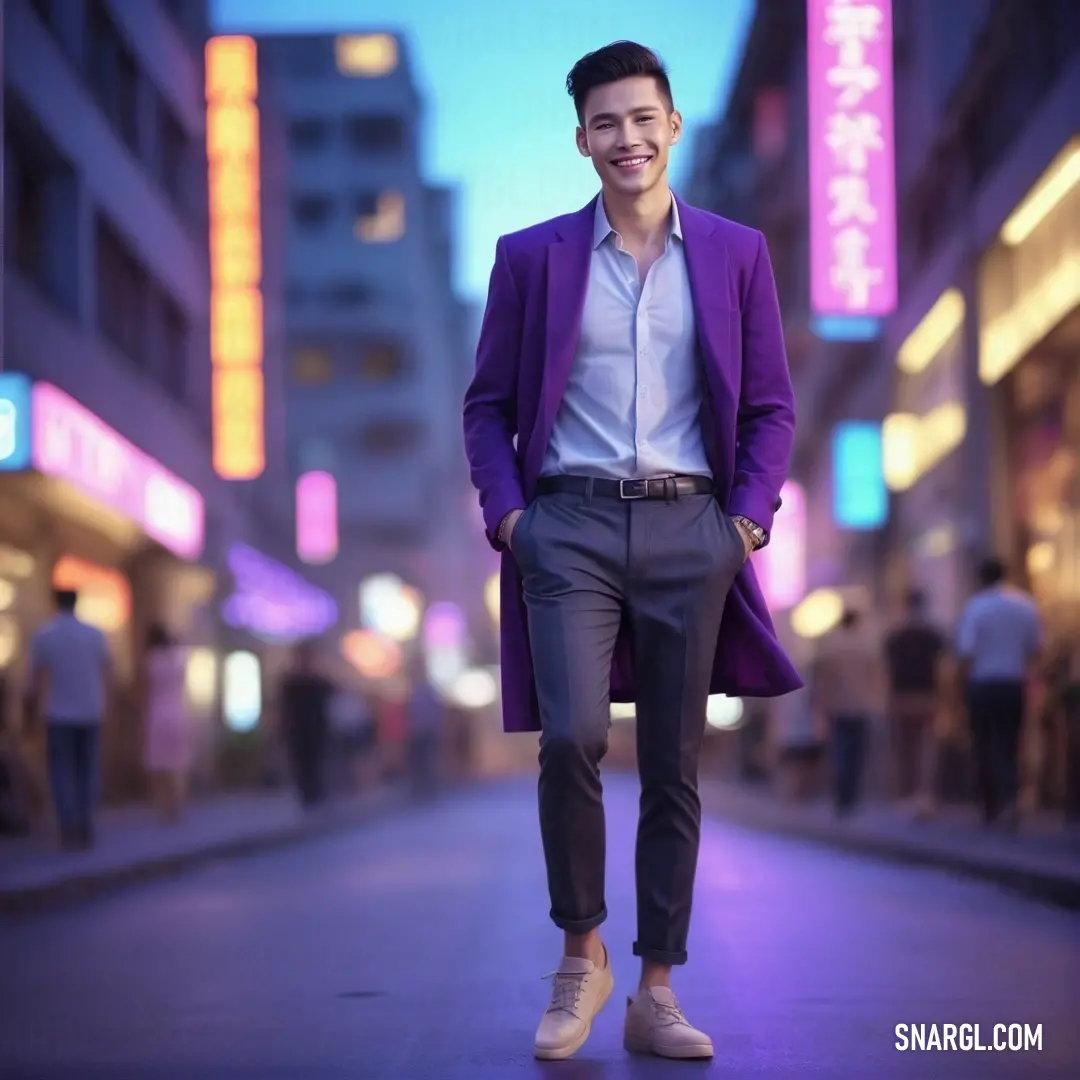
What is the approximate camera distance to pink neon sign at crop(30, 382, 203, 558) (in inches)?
632

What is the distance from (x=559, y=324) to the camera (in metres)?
4.58

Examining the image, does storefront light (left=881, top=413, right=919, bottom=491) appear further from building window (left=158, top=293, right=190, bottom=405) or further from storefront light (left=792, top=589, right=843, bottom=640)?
building window (left=158, top=293, right=190, bottom=405)

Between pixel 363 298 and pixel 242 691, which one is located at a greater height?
pixel 363 298

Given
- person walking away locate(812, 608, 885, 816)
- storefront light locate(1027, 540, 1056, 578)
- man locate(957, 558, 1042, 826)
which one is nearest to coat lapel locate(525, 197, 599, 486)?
man locate(957, 558, 1042, 826)

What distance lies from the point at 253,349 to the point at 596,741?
27459 mm

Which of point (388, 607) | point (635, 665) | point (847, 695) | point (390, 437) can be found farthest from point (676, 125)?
point (390, 437)

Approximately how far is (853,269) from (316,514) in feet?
111

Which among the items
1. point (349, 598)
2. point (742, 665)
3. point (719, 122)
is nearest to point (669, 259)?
point (742, 665)

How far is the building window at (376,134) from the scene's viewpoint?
8031 cm

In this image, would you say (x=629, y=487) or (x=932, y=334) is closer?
(x=629, y=487)

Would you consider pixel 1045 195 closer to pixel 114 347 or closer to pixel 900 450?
pixel 114 347

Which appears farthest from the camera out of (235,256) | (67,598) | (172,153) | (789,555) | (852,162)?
(789,555)

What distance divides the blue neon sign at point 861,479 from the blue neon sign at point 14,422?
1715 cm

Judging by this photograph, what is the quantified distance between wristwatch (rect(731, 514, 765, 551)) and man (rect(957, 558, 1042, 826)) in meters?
8.59
